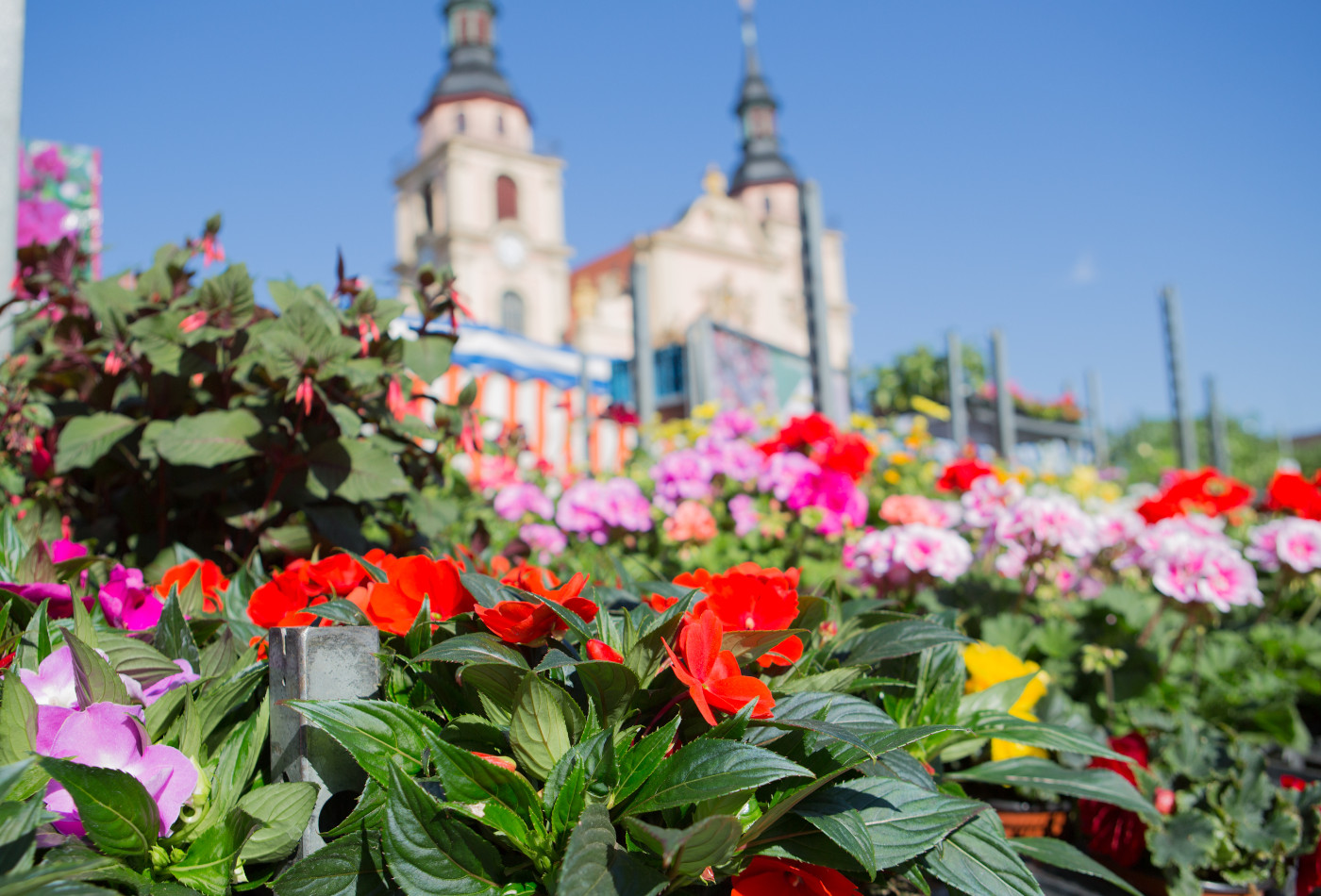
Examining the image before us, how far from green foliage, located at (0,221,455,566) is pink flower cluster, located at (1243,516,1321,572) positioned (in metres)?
2.38

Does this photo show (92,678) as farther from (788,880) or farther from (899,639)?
(899,639)

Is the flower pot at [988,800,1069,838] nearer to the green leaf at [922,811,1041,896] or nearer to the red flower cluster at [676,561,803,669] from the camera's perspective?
the green leaf at [922,811,1041,896]

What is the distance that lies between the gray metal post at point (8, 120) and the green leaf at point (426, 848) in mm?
1742

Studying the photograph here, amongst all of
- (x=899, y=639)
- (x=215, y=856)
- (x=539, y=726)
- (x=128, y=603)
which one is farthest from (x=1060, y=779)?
(x=128, y=603)

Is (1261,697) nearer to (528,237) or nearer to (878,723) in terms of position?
(878,723)

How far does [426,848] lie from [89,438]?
117 centimetres

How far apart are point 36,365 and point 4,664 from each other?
1111 mm

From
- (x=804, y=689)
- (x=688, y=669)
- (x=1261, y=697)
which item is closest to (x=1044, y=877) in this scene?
(x=804, y=689)

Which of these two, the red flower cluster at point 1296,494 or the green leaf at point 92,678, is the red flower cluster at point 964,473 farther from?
the green leaf at point 92,678

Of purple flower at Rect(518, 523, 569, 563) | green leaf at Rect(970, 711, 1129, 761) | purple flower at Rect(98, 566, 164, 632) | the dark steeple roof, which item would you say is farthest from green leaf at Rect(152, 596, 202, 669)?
the dark steeple roof

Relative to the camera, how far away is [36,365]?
1774 mm

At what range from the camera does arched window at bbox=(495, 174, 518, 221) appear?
110ft

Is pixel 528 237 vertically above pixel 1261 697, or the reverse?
pixel 528 237

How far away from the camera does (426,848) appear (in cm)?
73
